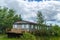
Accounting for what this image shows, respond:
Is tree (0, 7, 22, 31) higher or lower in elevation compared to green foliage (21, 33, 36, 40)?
higher

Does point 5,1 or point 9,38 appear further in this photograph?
point 9,38

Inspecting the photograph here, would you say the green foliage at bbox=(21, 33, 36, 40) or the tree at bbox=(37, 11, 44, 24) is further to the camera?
the tree at bbox=(37, 11, 44, 24)

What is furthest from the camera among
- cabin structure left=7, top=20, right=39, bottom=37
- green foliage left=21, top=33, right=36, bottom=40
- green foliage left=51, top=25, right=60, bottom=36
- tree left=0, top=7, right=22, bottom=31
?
tree left=0, top=7, right=22, bottom=31

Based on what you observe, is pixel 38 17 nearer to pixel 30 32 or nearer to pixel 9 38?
pixel 30 32

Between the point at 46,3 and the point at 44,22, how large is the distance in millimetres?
355

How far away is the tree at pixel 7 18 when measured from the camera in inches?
197

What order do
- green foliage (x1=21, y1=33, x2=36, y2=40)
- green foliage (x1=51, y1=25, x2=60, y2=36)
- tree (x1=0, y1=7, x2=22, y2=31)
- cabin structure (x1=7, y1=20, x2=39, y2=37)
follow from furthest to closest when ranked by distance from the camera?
tree (x1=0, y1=7, x2=22, y2=31)
cabin structure (x1=7, y1=20, x2=39, y2=37)
green foliage (x1=51, y1=25, x2=60, y2=36)
green foliage (x1=21, y1=33, x2=36, y2=40)

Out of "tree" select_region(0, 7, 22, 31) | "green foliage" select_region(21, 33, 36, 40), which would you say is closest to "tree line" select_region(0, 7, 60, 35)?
"tree" select_region(0, 7, 22, 31)

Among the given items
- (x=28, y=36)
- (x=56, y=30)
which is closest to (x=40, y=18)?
(x=56, y=30)

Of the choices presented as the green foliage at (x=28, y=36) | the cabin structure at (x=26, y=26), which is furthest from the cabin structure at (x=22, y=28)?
the green foliage at (x=28, y=36)

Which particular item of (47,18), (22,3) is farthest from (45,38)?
(22,3)

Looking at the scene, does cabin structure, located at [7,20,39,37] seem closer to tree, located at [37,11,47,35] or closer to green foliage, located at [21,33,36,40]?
tree, located at [37,11,47,35]

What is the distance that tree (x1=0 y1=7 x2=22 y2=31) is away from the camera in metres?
5.01

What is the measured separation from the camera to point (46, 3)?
4.64 m
